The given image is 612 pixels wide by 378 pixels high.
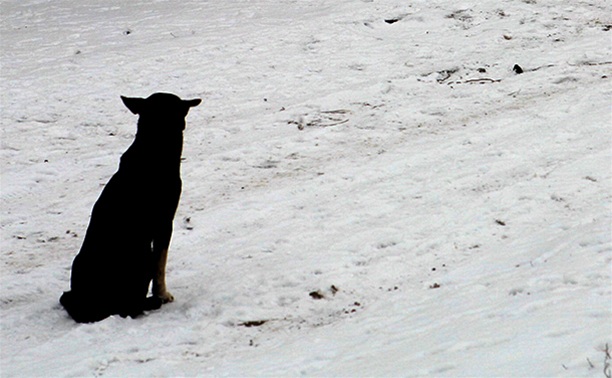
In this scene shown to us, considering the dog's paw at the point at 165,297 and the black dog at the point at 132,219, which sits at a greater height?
the black dog at the point at 132,219

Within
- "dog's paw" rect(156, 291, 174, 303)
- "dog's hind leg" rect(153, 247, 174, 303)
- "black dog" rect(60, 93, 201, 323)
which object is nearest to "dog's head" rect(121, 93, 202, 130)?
"black dog" rect(60, 93, 201, 323)

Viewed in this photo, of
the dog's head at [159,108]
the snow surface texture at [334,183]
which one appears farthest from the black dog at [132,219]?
the snow surface texture at [334,183]

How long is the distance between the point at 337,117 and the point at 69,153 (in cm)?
324

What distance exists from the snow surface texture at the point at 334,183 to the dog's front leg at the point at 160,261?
0.15 m

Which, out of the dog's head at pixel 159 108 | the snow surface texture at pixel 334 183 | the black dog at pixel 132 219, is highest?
the dog's head at pixel 159 108

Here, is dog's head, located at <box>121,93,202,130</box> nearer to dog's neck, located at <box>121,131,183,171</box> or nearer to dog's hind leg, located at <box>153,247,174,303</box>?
dog's neck, located at <box>121,131,183,171</box>

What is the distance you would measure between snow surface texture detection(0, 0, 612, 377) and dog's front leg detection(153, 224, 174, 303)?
0.15 meters

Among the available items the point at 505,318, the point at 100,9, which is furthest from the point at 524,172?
the point at 100,9

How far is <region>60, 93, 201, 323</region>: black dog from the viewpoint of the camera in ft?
19.3

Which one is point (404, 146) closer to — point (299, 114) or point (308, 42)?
point (299, 114)

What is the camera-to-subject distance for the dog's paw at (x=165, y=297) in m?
6.21

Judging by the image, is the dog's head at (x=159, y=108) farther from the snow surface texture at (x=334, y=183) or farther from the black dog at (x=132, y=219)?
the snow surface texture at (x=334, y=183)

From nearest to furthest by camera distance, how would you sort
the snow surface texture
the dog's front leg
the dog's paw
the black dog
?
the snow surface texture
the black dog
the dog's front leg
the dog's paw

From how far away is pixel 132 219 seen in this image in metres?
5.91
